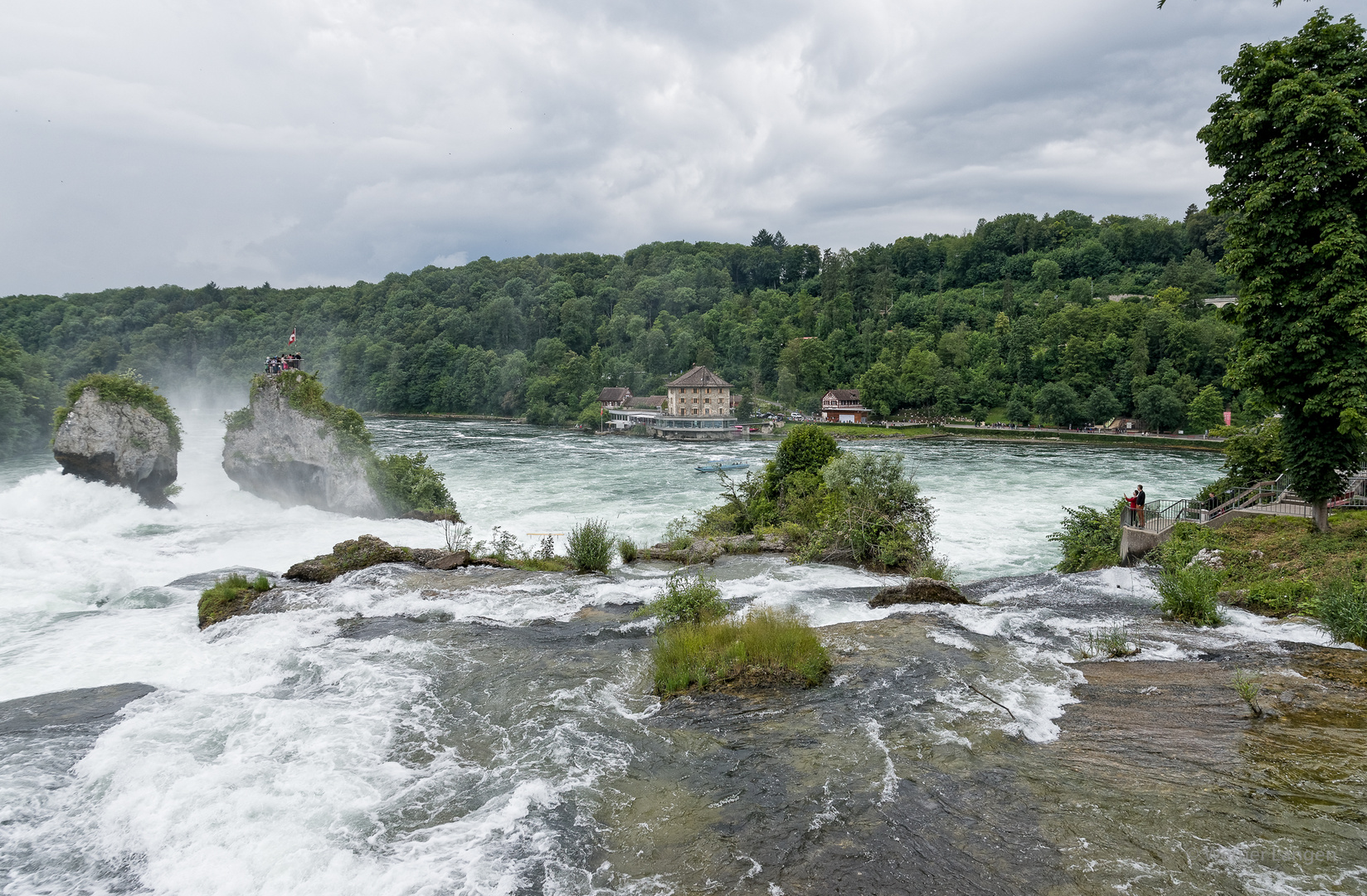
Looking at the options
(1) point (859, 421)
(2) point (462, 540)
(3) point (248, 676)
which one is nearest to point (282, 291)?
(1) point (859, 421)

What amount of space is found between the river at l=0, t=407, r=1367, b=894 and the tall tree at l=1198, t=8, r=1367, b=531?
4974 millimetres

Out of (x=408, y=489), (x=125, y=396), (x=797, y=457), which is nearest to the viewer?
(x=797, y=457)

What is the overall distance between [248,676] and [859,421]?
97.5m

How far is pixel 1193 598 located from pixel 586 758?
35.1 feet

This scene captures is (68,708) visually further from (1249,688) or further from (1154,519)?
(1154,519)

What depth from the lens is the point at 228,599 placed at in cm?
1457

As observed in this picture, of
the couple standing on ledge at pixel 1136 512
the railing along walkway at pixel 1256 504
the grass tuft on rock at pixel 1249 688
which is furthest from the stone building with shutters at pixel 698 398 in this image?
the grass tuft on rock at pixel 1249 688

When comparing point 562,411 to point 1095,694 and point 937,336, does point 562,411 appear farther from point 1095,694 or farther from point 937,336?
Result: point 1095,694

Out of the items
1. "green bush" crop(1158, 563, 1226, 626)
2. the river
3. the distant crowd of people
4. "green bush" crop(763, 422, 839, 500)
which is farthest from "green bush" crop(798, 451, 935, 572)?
the distant crowd of people

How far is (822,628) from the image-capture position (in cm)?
1258

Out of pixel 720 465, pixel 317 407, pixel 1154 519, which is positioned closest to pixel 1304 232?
pixel 1154 519

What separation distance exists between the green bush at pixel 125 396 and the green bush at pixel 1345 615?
1541 inches

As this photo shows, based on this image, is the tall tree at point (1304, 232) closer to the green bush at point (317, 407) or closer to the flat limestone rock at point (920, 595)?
the flat limestone rock at point (920, 595)

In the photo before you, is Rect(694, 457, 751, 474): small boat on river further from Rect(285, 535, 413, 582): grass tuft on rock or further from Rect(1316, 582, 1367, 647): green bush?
Rect(1316, 582, 1367, 647): green bush
